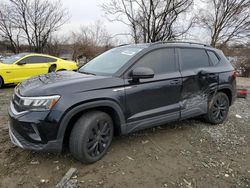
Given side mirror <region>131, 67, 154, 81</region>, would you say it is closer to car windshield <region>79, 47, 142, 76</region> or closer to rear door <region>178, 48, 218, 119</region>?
car windshield <region>79, 47, 142, 76</region>

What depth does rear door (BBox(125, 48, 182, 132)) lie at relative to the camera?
3211 mm

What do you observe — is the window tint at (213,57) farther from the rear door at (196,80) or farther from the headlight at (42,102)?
the headlight at (42,102)

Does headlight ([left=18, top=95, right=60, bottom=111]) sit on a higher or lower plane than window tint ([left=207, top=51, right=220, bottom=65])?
lower

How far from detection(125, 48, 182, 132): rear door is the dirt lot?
18.3 inches

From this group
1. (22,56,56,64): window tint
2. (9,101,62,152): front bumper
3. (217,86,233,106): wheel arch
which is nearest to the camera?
(9,101,62,152): front bumper

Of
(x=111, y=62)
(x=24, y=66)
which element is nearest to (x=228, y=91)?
(x=111, y=62)

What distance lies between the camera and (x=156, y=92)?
3.43m

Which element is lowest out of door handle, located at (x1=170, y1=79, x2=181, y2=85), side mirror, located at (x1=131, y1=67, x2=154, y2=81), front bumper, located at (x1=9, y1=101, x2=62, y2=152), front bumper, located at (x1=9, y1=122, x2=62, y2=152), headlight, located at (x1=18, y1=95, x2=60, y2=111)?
front bumper, located at (x1=9, y1=122, x2=62, y2=152)

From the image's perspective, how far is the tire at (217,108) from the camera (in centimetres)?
440

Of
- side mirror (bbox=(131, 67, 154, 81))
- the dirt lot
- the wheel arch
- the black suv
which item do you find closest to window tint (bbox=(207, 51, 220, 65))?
the black suv

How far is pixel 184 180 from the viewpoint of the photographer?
9.09 ft

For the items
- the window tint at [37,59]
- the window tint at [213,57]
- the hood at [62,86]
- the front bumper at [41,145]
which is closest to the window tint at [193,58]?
the window tint at [213,57]

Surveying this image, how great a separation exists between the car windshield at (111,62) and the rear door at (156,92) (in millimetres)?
229

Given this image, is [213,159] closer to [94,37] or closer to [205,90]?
[205,90]
